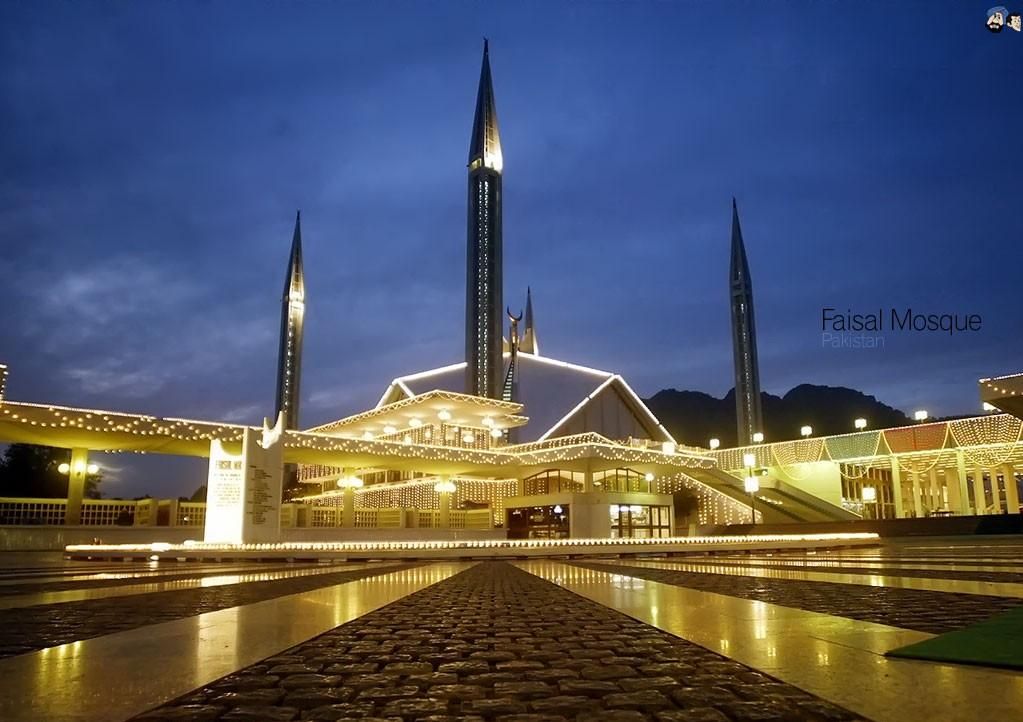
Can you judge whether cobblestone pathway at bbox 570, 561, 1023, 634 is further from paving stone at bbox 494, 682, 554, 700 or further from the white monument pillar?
the white monument pillar

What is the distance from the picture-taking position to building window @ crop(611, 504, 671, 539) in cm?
3444

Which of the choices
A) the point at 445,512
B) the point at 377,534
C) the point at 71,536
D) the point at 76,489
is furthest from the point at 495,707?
the point at 445,512

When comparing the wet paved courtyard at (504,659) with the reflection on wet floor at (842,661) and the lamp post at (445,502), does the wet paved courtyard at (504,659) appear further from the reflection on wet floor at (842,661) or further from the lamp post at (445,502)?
the lamp post at (445,502)

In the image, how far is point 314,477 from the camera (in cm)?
4981

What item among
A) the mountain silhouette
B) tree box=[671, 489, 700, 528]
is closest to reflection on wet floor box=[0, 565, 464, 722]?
tree box=[671, 489, 700, 528]

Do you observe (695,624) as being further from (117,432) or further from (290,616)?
(117,432)

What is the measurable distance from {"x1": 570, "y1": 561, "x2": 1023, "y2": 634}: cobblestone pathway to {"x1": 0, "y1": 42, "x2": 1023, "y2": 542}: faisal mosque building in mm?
14824

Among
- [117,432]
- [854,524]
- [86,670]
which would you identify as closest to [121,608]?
[86,670]

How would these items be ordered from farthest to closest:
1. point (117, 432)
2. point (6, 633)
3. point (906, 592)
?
point (117, 432)
point (906, 592)
point (6, 633)

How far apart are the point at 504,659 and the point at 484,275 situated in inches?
2149

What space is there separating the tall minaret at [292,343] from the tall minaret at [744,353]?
45.5 meters

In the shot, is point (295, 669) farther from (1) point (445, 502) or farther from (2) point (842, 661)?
(1) point (445, 502)

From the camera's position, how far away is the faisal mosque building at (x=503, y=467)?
22984mm

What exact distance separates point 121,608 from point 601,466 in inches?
1192
